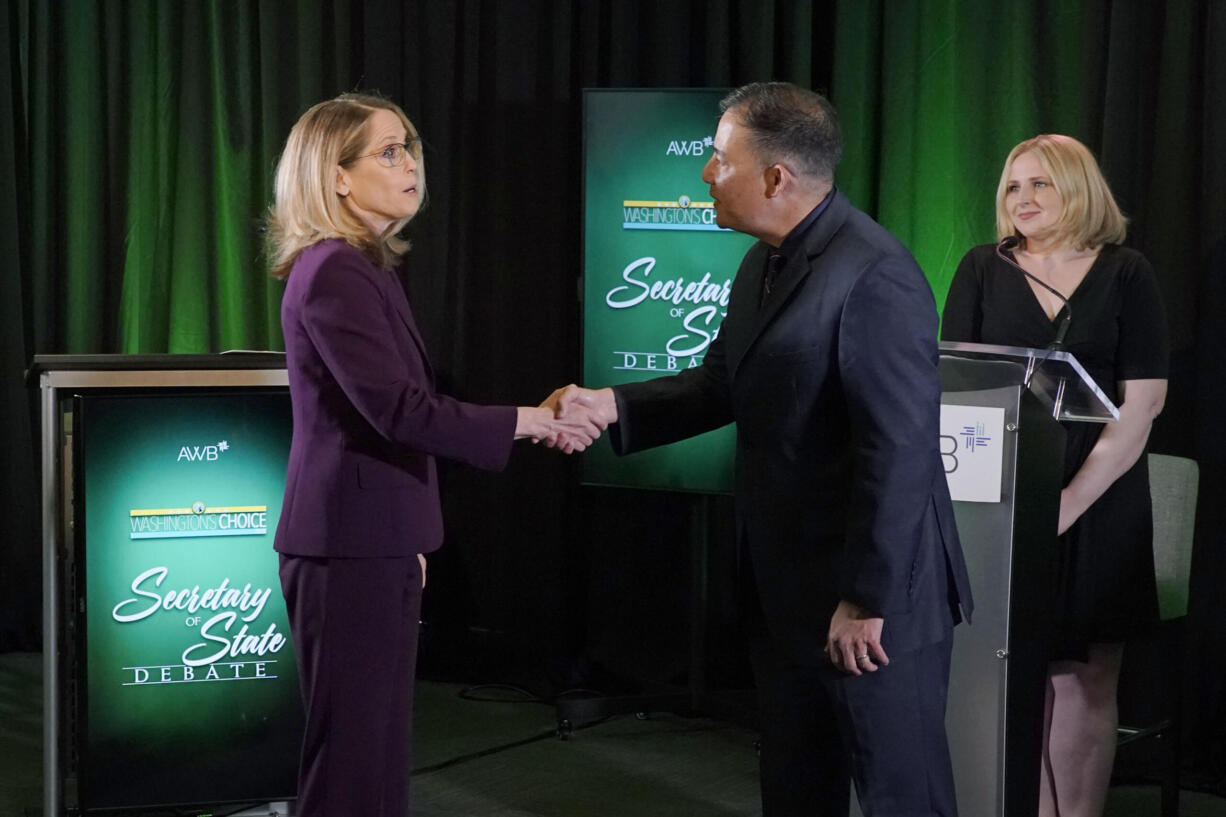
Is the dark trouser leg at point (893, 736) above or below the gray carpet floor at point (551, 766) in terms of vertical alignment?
above

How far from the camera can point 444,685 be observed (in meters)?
4.85

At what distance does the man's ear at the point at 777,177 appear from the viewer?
2240mm

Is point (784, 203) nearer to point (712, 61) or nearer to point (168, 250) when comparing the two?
point (712, 61)

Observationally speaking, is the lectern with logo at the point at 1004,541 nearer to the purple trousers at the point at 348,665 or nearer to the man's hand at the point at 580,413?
the man's hand at the point at 580,413

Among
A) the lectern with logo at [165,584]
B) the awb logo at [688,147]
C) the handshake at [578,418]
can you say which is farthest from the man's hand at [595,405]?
the awb logo at [688,147]

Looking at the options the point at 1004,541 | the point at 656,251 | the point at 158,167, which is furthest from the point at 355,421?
the point at 158,167

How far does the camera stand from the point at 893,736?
217cm

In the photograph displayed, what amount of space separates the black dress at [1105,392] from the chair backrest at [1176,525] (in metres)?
0.23

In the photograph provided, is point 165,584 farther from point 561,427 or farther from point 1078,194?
point 1078,194

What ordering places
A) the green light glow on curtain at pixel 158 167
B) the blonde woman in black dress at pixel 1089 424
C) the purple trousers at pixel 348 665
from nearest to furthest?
the purple trousers at pixel 348 665
the blonde woman in black dress at pixel 1089 424
the green light glow on curtain at pixel 158 167

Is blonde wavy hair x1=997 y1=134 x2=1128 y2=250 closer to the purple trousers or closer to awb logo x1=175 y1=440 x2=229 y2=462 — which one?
the purple trousers

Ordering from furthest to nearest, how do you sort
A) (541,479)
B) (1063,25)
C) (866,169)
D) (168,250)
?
(168,250), (541,479), (866,169), (1063,25)

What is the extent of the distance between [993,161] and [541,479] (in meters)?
1.76

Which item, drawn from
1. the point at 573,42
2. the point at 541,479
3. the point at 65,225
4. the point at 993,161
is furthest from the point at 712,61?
the point at 65,225
